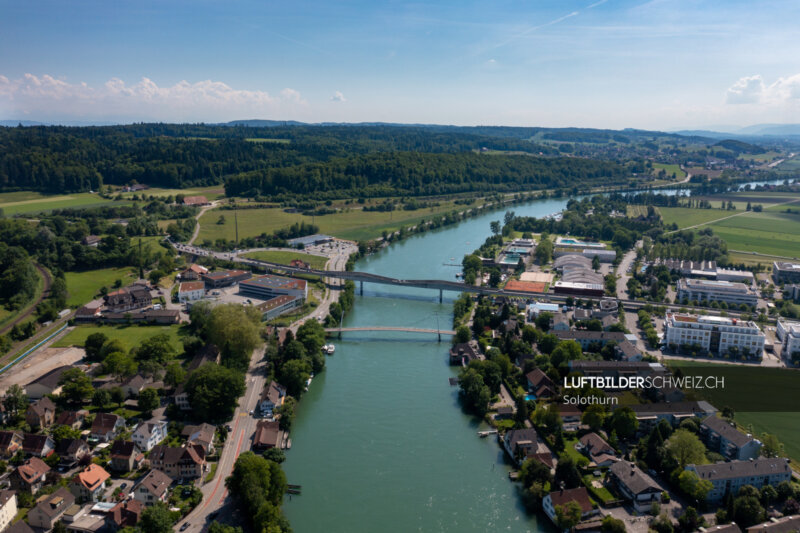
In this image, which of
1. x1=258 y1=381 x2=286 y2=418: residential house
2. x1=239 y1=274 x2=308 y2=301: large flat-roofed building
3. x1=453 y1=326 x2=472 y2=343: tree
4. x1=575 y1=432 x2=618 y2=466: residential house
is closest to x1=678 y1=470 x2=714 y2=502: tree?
x1=575 y1=432 x2=618 y2=466: residential house

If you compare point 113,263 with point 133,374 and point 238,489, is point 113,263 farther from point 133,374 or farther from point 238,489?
point 238,489

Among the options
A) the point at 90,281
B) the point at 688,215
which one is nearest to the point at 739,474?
the point at 90,281

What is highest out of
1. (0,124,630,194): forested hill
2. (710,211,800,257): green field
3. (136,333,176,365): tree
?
(0,124,630,194): forested hill

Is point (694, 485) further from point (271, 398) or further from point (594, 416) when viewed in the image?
point (271, 398)

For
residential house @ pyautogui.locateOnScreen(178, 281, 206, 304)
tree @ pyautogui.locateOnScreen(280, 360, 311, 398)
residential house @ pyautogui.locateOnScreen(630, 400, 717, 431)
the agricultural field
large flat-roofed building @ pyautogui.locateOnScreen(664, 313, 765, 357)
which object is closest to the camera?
residential house @ pyautogui.locateOnScreen(630, 400, 717, 431)

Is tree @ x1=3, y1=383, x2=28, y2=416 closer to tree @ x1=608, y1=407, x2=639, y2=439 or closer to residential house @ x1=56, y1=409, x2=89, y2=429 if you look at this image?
residential house @ x1=56, y1=409, x2=89, y2=429

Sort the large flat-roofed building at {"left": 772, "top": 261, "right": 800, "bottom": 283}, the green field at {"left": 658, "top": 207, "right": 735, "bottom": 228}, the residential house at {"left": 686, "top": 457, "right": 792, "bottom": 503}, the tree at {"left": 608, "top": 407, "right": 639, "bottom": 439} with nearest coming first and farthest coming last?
the residential house at {"left": 686, "top": 457, "right": 792, "bottom": 503}
the tree at {"left": 608, "top": 407, "right": 639, "bottom": 439}
the large flat-roofed building at {"left": 772, "top": 261, "right": 800, "bottom": 283}
the green field at {"left": 658, "top": 207, "right": 735, "bottom": 228}
